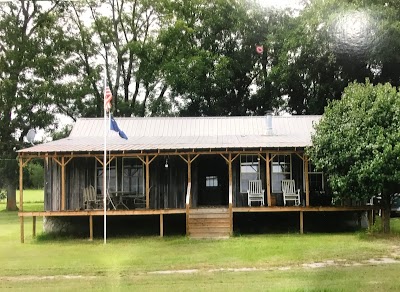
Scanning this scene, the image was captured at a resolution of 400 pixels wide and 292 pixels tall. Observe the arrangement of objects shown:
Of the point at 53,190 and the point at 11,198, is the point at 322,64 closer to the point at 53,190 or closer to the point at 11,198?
the point at 53,190

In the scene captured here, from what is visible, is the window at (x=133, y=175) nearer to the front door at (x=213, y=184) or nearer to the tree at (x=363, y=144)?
the front door at (x=213, y=184)

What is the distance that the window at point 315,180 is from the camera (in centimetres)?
1505

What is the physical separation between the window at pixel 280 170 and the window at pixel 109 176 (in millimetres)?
4537

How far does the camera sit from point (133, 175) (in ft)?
49.2

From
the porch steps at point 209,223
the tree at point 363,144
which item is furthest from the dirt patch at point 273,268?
the porch steps at point 209,223

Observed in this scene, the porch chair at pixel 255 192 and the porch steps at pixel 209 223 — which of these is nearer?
the porch steps at pixel 209 223

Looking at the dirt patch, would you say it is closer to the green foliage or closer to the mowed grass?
the mowed grass

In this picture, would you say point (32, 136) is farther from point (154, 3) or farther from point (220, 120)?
point (154, 3)

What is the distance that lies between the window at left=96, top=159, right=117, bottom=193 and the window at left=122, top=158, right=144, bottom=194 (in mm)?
254

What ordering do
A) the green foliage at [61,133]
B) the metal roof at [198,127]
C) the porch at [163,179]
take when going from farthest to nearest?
the green foliage at [61,133] → the metal roof at [198,127] → the porch at [163,179]

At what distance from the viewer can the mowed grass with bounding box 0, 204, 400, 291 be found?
19.4 feet

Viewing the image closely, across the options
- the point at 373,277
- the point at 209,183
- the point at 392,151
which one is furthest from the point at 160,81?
the point at 373,277

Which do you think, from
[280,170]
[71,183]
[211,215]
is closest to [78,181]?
[71,183]

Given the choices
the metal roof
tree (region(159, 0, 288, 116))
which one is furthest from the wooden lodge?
tree (region(159, 0, 288, 116))
